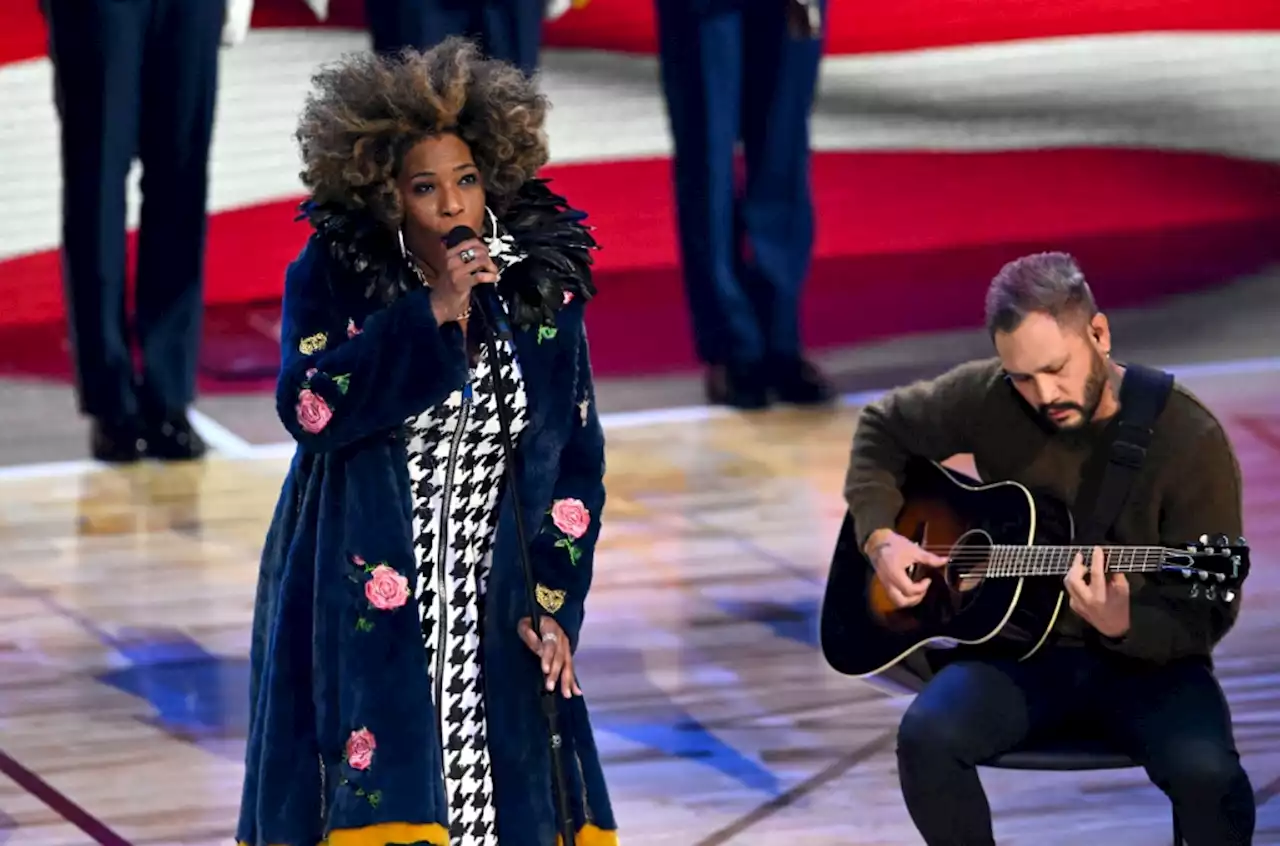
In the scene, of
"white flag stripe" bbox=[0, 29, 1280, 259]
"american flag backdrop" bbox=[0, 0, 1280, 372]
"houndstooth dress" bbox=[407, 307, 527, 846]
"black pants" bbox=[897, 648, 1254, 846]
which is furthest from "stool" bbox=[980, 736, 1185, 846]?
"white flag stripe" bbox=[0, 29, 1280, 259]

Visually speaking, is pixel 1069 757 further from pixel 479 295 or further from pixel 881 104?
pixel 881 104

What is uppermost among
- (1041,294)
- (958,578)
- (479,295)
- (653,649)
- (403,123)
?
(403,123)

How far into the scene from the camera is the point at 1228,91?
27.8ft

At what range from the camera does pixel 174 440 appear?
251 inches

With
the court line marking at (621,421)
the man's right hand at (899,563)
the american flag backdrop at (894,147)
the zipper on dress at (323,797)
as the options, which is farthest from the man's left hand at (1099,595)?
the american flag backdrop at (894,147)

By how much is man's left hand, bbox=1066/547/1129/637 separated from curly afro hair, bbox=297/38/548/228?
975 mm

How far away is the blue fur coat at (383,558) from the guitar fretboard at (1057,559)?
0.74m

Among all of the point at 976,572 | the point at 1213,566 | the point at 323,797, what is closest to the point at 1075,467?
the point at 976,572

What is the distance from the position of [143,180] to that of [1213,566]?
386 cm

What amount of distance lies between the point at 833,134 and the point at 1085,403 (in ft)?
15.3

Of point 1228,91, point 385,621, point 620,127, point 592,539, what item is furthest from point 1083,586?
point 1228,91

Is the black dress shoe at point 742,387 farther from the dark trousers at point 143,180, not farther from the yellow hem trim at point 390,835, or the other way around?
the yellow hem trim at point 390,835

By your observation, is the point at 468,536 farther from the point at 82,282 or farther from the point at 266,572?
the point at 82,282

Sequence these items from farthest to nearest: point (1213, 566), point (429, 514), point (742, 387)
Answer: point (742, 387), point (1213, 566), point (429, 514)
